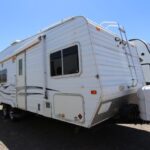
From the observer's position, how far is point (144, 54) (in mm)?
6199

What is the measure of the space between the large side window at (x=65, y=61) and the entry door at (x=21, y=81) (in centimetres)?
194

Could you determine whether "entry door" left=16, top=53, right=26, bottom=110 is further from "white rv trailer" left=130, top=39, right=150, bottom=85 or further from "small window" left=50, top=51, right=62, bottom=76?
"white rv trailer" left=130, top=39, right=150, bottom=85

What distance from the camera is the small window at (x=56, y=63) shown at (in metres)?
4.95

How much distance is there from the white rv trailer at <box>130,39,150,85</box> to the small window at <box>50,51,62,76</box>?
8.43 ft

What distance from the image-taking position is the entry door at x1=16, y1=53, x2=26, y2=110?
Result: 6711 millimetres

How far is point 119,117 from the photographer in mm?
4859

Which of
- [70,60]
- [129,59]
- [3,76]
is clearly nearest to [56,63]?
[70,60]

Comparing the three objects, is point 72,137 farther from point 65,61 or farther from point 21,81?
point 21,81

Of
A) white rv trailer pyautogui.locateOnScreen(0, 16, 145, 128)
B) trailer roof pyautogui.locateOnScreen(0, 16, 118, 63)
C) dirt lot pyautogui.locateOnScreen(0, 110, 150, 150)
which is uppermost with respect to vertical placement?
trailer roof pyautogui.locateOnScreen(0, 16, 118, 63)

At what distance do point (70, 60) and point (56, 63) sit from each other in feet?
1.86

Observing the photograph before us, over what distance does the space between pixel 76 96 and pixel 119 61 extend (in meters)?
1.46

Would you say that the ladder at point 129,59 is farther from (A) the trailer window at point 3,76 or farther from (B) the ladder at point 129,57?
(A) the trailer window at point 3,76

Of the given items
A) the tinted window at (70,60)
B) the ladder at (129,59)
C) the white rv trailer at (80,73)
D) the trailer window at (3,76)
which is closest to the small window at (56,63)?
the white rv trailer at (80,73)

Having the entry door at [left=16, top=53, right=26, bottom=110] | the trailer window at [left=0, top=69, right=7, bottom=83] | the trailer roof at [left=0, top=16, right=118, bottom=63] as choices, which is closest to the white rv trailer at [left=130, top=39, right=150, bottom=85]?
the trailer roof at [left=0, top=16, right=118, bottom=63]
